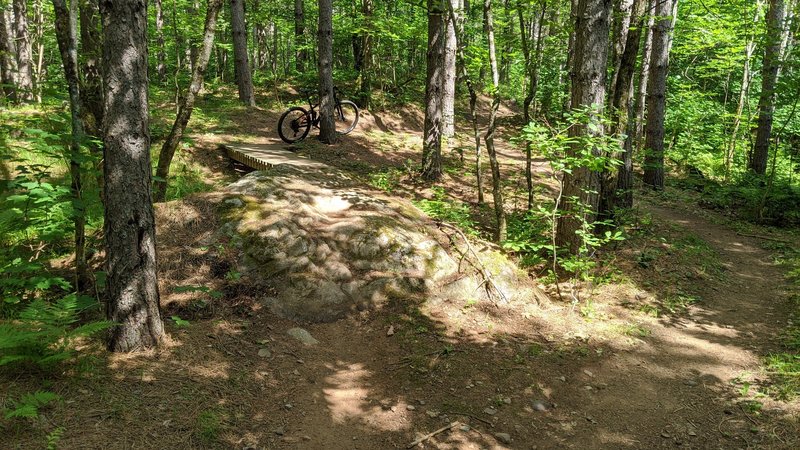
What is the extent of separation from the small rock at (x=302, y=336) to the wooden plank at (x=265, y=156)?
4.14 meters

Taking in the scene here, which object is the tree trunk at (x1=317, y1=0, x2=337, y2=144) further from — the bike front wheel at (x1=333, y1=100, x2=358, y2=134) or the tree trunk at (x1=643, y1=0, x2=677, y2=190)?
the tree trunk at (x1=643, y1=0, x2=677, y2=190)

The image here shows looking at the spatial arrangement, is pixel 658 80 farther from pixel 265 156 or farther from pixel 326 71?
pixel 265 156

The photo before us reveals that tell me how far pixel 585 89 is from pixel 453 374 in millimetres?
4448

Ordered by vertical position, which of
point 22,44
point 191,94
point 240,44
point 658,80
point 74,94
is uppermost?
point 240,44

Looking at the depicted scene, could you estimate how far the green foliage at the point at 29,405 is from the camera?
2.68 m

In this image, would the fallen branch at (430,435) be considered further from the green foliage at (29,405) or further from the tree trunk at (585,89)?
the tree trunk at (585,89)

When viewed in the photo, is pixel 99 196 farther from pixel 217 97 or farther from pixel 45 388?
pixel 217 97

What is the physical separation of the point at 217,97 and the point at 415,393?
1490 centimetres

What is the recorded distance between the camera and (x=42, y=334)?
10.5 ft

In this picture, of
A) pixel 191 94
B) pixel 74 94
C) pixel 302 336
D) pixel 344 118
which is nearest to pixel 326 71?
pixel 344 118

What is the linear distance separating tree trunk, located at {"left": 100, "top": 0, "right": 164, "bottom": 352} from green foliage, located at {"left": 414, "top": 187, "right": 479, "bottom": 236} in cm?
482

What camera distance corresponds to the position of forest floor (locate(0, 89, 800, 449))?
3508mm

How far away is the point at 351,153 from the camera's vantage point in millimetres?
11508

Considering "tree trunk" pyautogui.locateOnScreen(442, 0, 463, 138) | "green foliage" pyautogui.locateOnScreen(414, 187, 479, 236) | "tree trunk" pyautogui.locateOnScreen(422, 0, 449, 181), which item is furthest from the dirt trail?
"tree trunk" pyautogui.locateOnScreen(442, 0, 463, 138)
